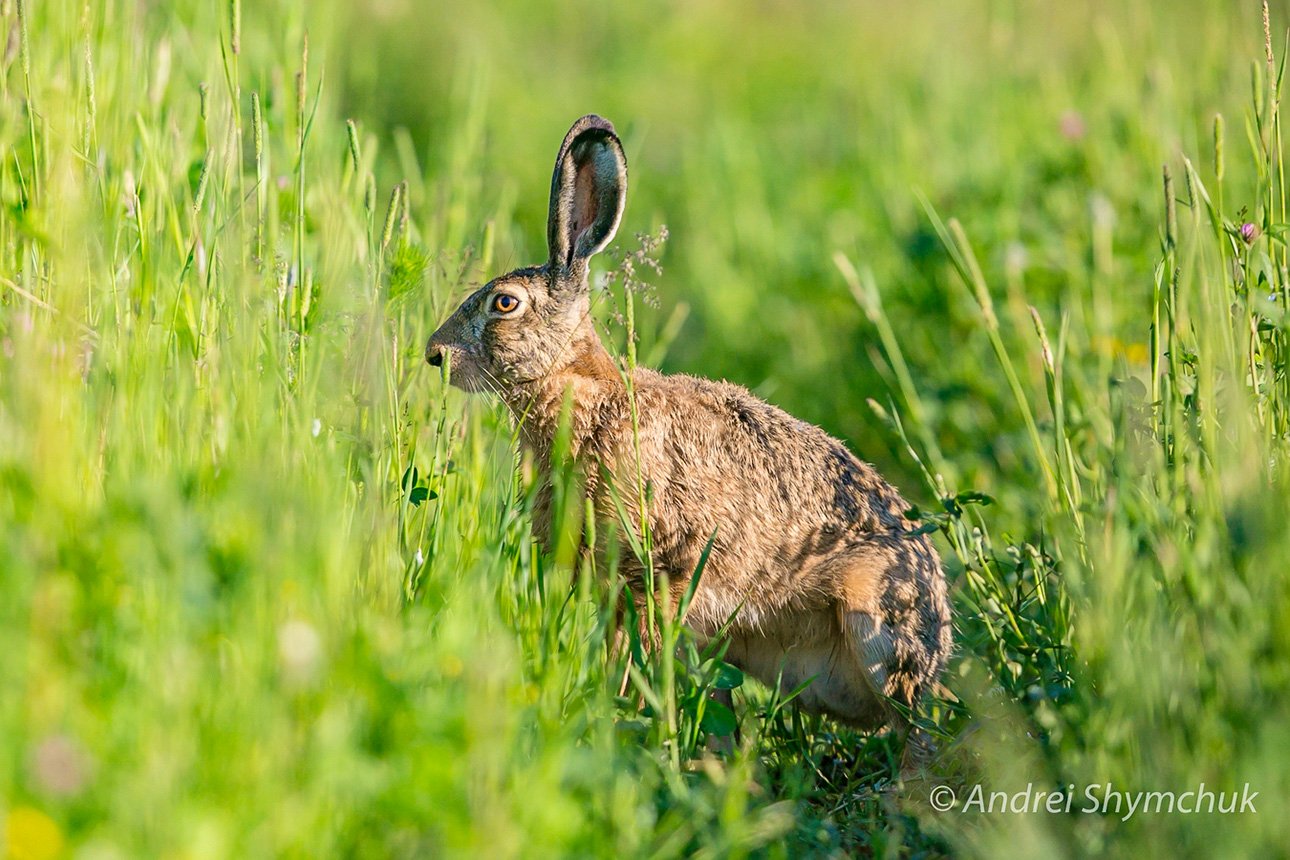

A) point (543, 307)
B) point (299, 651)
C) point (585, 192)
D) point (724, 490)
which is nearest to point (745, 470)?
point (724, 490)

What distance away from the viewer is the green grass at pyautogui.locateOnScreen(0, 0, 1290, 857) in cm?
237

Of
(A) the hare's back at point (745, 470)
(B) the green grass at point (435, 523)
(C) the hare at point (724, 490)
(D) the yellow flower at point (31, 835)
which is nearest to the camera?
(D) the yellow flower at point (31, 835)

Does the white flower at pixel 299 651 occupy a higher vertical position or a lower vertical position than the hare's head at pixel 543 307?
lower

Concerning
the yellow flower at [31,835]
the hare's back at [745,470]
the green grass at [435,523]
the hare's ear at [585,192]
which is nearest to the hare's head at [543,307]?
the hare's ear at [585,192]

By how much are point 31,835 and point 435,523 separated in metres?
1.59

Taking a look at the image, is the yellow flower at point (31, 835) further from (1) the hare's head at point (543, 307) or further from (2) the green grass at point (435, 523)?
(1) the hare's head at point (543, 307)

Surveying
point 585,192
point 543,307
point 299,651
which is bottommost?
point 299,651

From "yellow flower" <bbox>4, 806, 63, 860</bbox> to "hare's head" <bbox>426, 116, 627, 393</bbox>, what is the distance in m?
2.36

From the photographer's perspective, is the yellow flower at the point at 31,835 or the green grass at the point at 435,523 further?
the green grass at the point at 435,523

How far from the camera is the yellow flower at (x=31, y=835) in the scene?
2.04 metres

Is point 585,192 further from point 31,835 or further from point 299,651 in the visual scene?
point 31,835

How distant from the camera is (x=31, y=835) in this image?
2057mm

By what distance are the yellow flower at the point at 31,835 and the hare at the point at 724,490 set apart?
83.4 inches

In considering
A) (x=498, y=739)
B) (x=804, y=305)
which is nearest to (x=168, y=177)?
(x=498, y=739)
